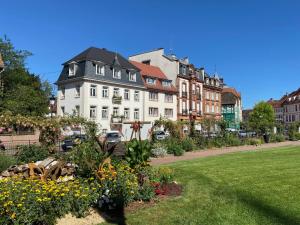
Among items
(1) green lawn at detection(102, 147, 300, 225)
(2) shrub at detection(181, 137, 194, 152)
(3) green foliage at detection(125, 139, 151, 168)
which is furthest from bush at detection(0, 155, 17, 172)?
(2) shrub at detection(181, 137, 194, 152)

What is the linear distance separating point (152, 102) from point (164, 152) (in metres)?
30.0

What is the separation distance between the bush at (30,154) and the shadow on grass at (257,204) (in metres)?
6.10

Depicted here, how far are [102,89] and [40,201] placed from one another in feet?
128

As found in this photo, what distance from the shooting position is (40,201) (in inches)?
225

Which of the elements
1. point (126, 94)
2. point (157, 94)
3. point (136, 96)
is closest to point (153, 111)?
point (157, 94)

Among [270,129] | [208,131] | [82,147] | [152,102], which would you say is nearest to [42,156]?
[82,147]

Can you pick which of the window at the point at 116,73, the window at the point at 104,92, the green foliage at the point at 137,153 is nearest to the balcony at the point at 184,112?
the window at the point at 116,73

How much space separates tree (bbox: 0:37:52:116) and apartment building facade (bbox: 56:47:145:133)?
12.3 ft

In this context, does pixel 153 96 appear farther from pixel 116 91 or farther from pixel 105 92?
pixel 105 92

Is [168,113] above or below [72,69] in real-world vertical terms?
below

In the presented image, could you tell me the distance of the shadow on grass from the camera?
658cm

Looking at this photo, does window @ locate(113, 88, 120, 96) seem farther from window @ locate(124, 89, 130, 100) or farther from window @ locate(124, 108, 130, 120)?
window @ locate(124, 108, 130, 120)

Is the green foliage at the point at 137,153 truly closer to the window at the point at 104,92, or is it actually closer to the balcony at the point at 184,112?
the window at the point at 104,92

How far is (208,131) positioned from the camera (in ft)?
103
